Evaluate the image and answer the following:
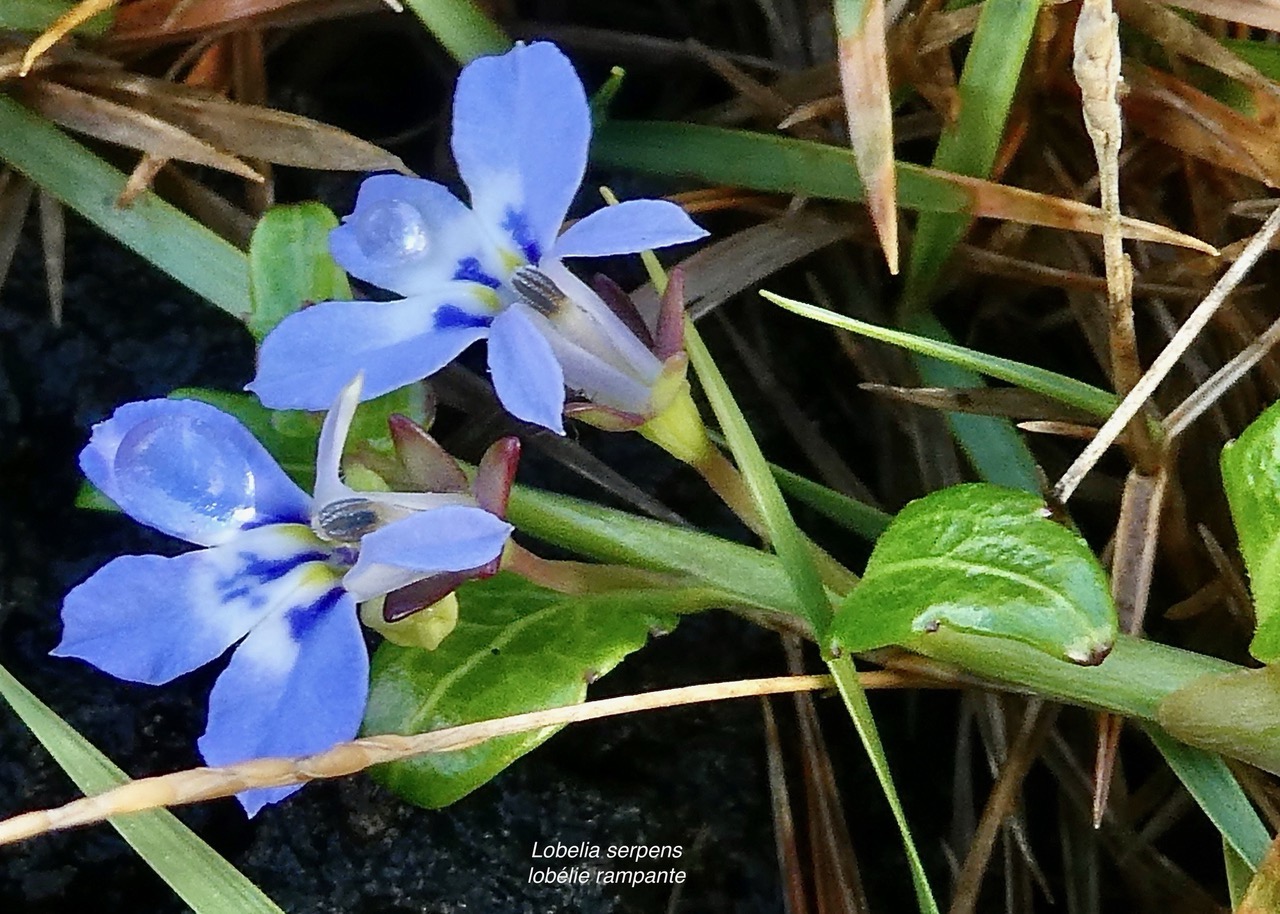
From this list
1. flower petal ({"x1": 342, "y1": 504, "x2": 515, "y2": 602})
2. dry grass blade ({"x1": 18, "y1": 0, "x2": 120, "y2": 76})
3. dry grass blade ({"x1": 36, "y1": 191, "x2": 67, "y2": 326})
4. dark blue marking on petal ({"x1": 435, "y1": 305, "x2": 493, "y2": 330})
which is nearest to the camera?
flower petal ({"x1": 342, "y1": 504, "x2": 515, "y2": 602})

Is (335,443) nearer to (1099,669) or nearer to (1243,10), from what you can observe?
(1099,669)

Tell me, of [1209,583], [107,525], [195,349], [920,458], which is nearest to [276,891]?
[107,525]

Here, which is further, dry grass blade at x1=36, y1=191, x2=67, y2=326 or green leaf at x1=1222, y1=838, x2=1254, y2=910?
dry grass blade at x1=36, y1=191, x2=67, y2=326

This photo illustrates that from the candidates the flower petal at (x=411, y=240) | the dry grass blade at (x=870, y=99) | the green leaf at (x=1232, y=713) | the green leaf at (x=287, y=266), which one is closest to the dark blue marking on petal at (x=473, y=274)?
the flower petal at (x=411, y=240)

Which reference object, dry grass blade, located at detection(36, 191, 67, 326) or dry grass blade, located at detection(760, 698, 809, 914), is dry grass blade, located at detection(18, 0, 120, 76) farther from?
dry grass blade, located at detection(760, 698, 809, 914)

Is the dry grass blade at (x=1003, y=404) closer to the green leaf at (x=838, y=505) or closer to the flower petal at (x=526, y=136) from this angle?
the green leaf at (x=838, y=505)

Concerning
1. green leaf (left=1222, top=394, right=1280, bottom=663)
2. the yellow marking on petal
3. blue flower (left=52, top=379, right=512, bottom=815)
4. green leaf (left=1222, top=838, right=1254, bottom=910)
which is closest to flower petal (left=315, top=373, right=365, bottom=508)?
blue flower (left=52, top=379, right=512, bottom=815)

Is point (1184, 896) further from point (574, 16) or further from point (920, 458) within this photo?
point (574, 16)
